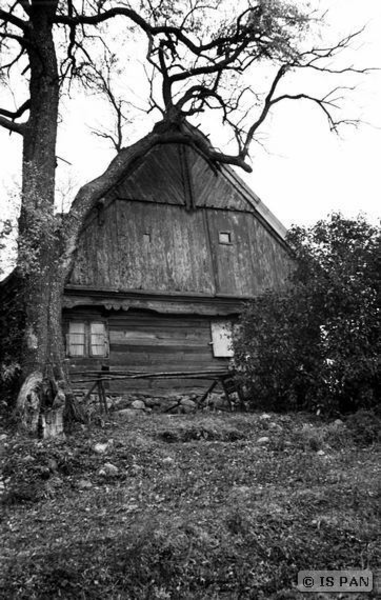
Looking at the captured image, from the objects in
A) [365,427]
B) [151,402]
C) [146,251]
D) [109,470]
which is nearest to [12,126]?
[146,251]

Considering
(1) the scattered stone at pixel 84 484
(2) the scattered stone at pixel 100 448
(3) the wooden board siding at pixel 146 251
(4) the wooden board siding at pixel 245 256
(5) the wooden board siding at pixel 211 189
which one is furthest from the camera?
(5) the wooden board siding at pixel 211 189

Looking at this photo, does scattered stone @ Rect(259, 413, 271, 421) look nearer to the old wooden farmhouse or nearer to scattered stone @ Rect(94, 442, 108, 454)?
scattered stone @ Rect(94, 442, 108, 454)

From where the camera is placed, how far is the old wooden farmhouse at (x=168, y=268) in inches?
700

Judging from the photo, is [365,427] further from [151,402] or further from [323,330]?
[151,402]

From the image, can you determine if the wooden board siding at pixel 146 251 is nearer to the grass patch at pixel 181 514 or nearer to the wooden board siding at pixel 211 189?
the wooden board siding at pixel 211 189

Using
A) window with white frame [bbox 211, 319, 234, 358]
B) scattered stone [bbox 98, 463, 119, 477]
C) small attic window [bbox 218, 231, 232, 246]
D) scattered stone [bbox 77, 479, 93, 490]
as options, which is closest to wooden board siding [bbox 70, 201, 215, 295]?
small attic window [bbox 218, 231, 232, 246]

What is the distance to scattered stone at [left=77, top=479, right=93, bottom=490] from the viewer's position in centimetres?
845

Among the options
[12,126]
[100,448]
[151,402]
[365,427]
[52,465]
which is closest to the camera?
[52,465]

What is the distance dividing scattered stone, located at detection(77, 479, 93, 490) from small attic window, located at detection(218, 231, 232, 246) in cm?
1233

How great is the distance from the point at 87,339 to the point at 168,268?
3116 millimetres

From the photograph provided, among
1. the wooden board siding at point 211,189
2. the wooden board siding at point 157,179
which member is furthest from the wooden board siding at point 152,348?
the wooden board siding at point 211,189

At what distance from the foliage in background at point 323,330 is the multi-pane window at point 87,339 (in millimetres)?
4641

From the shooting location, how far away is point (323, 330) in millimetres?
13258

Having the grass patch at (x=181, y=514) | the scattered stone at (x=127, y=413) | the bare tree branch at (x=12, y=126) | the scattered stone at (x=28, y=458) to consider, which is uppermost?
the bare tree branch at (x=12, y=126)
